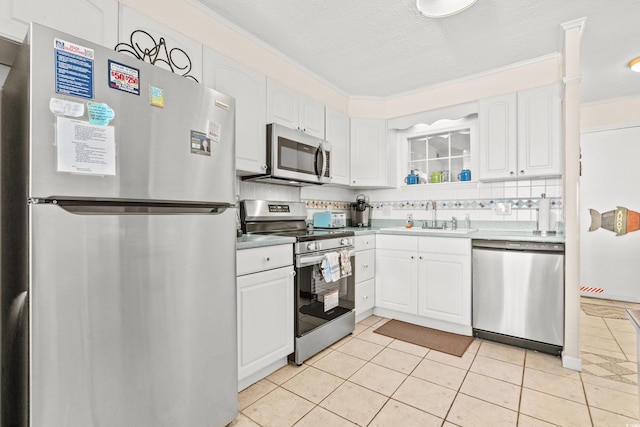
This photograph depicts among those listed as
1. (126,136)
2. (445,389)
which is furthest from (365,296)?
(126,136)

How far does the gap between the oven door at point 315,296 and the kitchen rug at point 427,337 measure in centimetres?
52

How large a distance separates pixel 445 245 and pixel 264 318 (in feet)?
5.53

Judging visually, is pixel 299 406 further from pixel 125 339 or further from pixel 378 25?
pixel 378 25

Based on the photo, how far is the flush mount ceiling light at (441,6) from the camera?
1.76 m

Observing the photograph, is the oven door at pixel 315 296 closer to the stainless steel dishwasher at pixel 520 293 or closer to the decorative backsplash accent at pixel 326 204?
the decorative backsplash accent at pixel 326 204

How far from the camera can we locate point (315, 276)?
90.7 inches

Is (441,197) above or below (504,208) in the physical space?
above

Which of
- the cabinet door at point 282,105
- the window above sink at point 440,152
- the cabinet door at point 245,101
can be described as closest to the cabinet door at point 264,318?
the cabinet door at point 245,101

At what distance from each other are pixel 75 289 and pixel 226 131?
87 cm

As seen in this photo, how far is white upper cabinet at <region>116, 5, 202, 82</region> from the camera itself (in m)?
1.62

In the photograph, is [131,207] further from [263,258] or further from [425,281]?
[425,281]

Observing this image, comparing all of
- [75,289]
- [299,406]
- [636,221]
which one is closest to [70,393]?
[75,289]

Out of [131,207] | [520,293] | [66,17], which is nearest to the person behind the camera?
[131,207]

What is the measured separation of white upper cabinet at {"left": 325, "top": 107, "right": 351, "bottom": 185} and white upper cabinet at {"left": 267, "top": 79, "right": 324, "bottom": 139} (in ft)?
0.46
